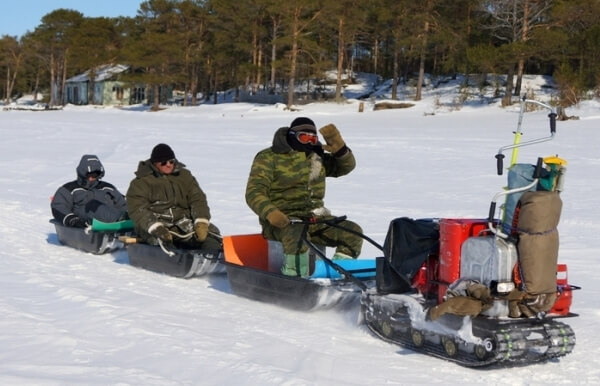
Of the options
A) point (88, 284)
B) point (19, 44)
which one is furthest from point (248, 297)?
point (19, 44)

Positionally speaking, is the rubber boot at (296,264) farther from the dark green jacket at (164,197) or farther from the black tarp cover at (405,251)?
the dark green jacket at (164,197)

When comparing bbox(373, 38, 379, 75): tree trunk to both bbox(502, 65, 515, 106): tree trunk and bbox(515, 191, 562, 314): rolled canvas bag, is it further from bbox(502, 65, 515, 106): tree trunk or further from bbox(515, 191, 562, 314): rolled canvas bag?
bbox(515, 191, 562, 314): rolled canvas bag

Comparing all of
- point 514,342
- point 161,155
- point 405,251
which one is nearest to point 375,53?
point 161,155

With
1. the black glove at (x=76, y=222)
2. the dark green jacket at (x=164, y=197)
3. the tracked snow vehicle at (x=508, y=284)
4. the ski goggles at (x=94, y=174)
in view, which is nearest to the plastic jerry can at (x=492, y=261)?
the tracked snow vehicle at (x=508, y=284)

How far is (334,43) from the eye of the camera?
57.7 m

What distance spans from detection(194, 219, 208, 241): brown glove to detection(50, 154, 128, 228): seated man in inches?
72.8

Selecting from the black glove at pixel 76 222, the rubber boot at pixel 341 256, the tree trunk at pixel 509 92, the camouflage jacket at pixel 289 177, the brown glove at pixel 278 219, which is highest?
the tree trunk at pixel 509 92

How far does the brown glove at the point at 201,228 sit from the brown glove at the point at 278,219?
1898 millimetres

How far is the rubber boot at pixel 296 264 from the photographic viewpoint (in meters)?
6.72

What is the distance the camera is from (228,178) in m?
17.9

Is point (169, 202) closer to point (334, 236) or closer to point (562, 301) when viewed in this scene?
point (334, 236)

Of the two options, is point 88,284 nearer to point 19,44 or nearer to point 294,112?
point 294,112

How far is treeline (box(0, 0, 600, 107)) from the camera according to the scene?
40.0m

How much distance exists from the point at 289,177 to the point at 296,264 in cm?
77
